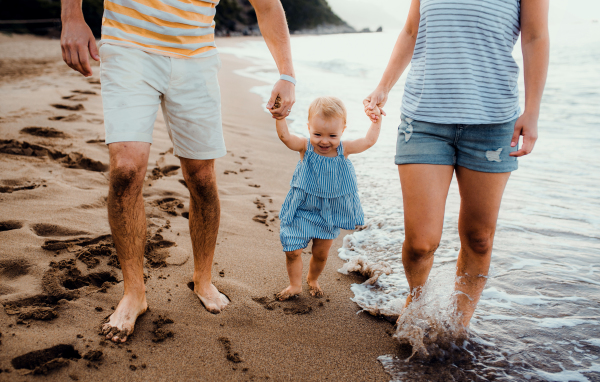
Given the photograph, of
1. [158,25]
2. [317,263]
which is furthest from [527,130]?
[158,25]

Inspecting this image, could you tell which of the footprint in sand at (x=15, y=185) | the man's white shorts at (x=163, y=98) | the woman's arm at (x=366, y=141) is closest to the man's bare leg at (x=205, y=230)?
the man's white shorts at (x=163, y=98)

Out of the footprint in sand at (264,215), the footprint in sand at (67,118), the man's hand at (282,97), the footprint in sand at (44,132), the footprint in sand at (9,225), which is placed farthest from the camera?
the footprint in sand at (67,118)

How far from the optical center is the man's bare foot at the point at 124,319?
1864 mm

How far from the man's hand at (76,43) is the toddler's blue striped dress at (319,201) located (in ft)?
3.97

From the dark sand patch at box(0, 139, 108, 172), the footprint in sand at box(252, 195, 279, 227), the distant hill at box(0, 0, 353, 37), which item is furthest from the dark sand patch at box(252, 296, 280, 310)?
the distant hill at box(0, 0, 353, 37)

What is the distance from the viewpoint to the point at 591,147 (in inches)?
230

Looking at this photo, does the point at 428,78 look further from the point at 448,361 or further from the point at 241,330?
the point at 241,330

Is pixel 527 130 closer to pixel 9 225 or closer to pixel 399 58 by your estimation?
pixel 399 58

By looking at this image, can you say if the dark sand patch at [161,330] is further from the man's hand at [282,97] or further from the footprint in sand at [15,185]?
the footprint in sand at [15,185]

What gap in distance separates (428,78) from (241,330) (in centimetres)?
150

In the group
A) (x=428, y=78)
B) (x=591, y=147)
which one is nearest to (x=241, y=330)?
(x=428, y=78)

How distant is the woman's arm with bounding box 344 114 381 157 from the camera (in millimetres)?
2383

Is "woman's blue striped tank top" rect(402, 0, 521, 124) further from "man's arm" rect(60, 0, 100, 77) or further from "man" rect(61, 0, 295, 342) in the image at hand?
"man's arm" rect(60, 0, 100, 77)

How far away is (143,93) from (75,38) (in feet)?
1.14
